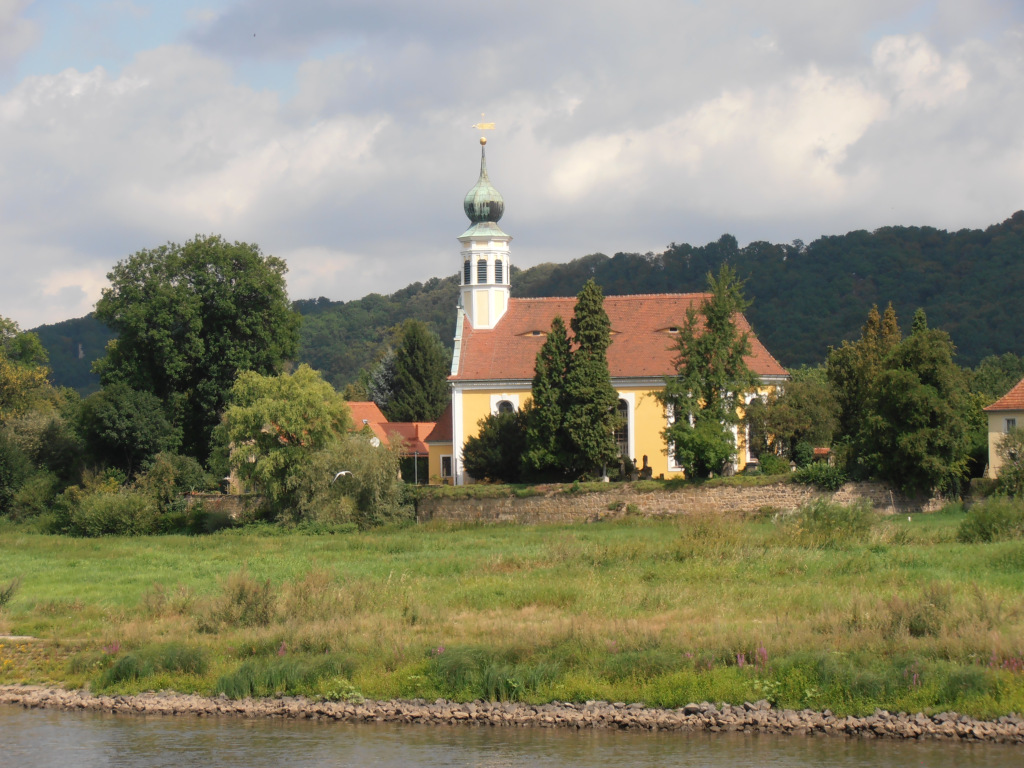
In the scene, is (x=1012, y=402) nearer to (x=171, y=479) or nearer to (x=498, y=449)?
(x=498, y=449)

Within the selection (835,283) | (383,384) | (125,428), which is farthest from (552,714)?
(835,283)

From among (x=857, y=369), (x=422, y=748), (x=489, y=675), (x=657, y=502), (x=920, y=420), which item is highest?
(x=857, y=369)

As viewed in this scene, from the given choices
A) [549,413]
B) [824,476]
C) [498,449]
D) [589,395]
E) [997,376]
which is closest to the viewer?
[824,476]

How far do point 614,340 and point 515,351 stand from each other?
4622 mm

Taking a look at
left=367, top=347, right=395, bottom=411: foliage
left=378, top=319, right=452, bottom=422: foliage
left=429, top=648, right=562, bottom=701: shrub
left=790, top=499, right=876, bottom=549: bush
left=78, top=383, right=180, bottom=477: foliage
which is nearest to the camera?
left=429, top=648, right=562, bottom=701: shrub

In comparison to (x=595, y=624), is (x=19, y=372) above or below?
above

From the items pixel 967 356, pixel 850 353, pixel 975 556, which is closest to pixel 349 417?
pixel 850 353

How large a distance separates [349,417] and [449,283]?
119757 millimetres

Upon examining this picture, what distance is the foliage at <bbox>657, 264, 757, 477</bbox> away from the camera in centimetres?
4218

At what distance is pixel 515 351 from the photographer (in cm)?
5238

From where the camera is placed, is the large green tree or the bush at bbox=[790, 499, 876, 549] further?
the large green tree

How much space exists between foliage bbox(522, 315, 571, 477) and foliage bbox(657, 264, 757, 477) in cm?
395

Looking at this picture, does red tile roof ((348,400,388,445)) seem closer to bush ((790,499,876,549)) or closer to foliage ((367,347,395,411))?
foliage ((367,347,395,411))

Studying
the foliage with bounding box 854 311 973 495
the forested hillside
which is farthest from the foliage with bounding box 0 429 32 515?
the forested hillside
